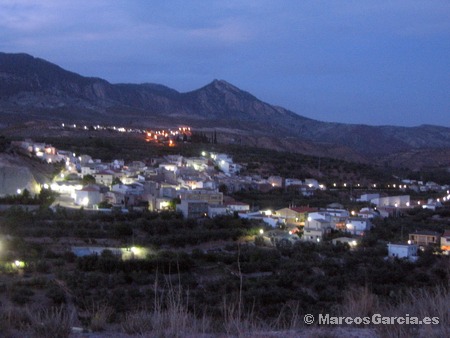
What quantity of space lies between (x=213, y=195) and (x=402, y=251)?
11.7 m

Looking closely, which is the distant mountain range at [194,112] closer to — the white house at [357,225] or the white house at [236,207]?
the white house at [236,207]

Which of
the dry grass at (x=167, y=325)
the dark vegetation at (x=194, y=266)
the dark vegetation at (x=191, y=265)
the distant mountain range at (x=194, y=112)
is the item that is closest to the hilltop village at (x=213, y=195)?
the dark vegetation at (x=191, y=265)

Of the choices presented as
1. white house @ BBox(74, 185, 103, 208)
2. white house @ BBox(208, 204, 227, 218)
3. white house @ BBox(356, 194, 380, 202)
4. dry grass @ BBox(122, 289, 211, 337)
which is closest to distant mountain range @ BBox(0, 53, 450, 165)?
white house @ BBox(356, 194, 380, 202)

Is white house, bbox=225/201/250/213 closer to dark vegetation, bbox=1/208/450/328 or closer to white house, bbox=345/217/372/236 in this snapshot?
dark vegetation, bbox=1/208/450/328

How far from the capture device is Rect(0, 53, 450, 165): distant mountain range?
7588cm

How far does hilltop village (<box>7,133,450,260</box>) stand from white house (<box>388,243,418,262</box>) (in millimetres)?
32

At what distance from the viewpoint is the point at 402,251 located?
1919 centimetres

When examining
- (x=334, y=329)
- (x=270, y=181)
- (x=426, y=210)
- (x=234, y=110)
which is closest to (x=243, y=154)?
(x=270, y=181)

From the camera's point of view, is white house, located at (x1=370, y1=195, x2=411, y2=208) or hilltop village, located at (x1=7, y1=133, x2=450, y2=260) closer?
hilltop village, located at (x1=7, y1=133, x2=450, y2=260)

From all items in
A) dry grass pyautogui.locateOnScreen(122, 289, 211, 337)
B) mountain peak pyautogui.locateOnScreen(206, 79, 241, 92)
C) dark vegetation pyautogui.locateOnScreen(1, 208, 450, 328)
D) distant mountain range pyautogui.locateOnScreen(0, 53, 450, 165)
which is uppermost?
mountain peak pyautogui.locateOnScreen(206, 79, 241, 92)

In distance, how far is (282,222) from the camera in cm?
2550

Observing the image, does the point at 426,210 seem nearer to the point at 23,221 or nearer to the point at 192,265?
the point at 192,265

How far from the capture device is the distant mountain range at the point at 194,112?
75.9 meters

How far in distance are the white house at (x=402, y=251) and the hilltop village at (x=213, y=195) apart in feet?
0.11
